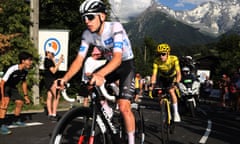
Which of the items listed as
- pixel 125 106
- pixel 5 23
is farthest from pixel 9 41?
pixel 125 106

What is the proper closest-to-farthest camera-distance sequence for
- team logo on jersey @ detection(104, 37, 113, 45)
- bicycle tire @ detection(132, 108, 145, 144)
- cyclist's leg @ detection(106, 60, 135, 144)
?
team logo on jersey @ detection(104, 37, 113, 45)
cyclist's leg @ detection(106, 60, 135, 144)
bicycle tire @ detection(132, 108, 145, 144)

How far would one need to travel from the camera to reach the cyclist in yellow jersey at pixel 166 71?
23.2 feet

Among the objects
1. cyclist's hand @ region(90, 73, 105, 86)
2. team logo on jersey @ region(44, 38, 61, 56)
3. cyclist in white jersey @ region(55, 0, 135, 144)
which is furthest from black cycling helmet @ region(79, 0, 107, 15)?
team logo on jersey @ region(44, 38, 61, 56)

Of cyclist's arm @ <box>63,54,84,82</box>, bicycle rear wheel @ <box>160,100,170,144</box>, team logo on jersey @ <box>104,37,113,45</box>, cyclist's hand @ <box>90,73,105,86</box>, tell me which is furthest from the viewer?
bicycle rear wheel @ <box>160,100,170,144</box>

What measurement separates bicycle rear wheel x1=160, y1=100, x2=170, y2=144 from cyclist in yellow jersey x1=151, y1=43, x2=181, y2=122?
406 millimetres

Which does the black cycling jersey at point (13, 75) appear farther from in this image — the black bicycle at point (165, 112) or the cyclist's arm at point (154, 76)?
the black bicycle at point (165, 112)

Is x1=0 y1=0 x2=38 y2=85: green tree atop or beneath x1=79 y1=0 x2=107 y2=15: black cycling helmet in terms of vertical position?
atop

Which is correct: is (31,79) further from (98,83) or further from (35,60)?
A: (98,83)

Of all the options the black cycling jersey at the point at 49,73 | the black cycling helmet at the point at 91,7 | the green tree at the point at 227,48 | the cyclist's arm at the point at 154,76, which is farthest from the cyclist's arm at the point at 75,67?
the green tree at the point at 227,48

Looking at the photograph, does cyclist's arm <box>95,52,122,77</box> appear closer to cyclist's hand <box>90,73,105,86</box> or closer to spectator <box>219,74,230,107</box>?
cyclist's hand <box>90,73,105,86</box>

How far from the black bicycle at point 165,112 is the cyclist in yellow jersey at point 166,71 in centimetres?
21

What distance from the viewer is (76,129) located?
3625 millimetres

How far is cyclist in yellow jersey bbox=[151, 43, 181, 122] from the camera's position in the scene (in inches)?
279

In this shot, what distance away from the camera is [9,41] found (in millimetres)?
12531
